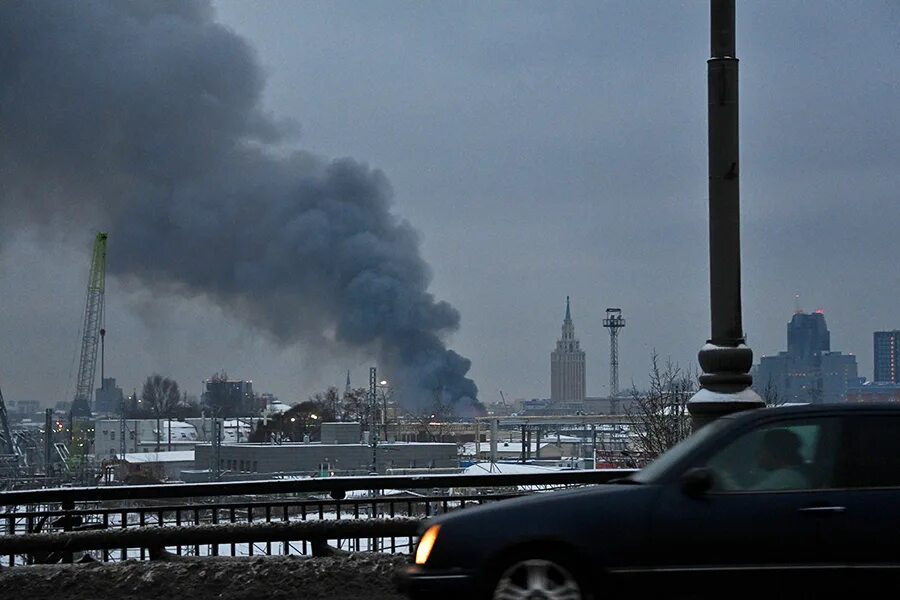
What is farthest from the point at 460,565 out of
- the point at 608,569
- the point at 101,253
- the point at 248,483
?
the point at 101,253

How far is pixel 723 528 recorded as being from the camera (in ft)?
22.6

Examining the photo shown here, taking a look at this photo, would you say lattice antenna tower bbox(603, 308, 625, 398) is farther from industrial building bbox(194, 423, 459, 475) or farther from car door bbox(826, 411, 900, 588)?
car door bbox(826, 411, 900, 588)

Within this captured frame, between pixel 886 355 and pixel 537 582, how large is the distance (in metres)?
126

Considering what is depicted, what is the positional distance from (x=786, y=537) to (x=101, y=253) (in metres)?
119

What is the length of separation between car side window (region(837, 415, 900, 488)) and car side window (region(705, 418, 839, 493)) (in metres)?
0.07

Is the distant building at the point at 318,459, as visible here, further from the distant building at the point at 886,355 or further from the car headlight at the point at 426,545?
the car headlight at the point at 426,545

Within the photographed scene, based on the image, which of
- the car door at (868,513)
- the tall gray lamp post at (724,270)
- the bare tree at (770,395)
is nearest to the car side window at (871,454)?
the car door at (868,513)

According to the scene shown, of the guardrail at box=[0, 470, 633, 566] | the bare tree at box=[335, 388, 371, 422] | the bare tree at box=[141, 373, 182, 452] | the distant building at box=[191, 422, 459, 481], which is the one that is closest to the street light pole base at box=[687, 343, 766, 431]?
the guardrail at box=[0, 470, 633, 566]

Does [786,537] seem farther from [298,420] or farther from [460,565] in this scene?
[298,420]

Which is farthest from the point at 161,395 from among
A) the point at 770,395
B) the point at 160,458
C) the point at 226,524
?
the point at 226,524

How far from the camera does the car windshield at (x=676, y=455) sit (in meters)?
7.19

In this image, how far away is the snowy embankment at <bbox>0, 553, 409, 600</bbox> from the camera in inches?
402

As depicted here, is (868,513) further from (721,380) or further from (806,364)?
(806,364)

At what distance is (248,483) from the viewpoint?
12359 mm
